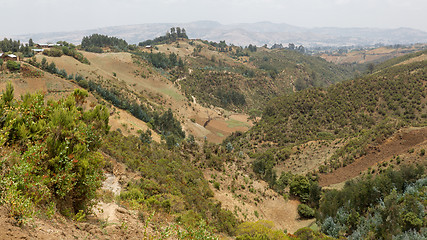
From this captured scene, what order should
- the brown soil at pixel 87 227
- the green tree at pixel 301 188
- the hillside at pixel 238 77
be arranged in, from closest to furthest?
the brown soil at pixel 87 227 → the green tree at pixel 301 188 → the hillside at pixel 238 77

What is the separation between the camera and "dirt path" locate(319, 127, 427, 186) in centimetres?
3259

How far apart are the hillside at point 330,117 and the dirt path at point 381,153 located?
453 cm

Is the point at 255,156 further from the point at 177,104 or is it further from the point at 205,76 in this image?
the point at 205,76

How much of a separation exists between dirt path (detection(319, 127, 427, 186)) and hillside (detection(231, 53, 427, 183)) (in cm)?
453

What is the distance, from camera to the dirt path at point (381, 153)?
1283 inches

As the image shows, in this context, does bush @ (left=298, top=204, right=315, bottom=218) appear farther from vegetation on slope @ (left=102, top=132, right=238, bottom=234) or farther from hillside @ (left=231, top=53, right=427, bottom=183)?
hillside @ (left=231, top=53, right=427, bottom=183)

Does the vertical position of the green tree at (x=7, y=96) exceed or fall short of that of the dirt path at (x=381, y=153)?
it exceeds it

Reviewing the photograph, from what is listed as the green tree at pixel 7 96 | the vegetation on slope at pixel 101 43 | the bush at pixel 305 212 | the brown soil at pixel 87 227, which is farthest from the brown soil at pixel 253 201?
the vegetation on slope at pixel 101 43

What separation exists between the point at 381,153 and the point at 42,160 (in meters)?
40.0

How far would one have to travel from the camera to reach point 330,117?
55.4 m

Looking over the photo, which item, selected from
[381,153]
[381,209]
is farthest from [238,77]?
[381,209]

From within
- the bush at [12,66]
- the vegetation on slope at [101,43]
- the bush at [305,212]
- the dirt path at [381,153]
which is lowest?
the bush at [305,212]

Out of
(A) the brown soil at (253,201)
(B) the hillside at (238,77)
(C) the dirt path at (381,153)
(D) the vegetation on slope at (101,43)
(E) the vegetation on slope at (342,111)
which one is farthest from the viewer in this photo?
(D) the vegetation on slope at (101,43)

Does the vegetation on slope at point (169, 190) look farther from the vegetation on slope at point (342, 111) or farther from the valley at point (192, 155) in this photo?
the vegetation on slope at point (342, 111)
